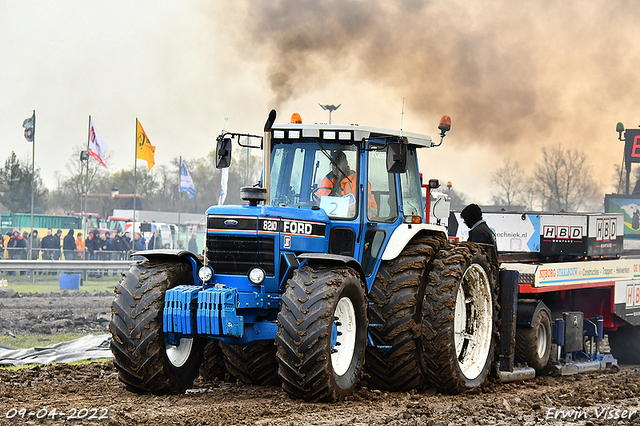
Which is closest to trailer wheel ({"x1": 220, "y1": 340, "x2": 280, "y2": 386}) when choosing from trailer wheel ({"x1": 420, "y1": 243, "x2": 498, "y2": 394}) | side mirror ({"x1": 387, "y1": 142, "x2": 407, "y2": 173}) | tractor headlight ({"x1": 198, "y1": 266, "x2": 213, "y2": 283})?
tractor headlight ({"x1": 198, "y1": 266, "x2": 213, "y2": 283})

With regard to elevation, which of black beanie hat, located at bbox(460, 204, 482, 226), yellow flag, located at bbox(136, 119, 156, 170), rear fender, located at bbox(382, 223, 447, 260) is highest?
yellow flag, located at bbox(136, 119, 156, 170)

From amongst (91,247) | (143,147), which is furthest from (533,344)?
(143,147)

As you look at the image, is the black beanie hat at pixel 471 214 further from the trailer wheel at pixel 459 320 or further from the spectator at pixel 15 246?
the spectator at pixel 15 246

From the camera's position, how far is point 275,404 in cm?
702

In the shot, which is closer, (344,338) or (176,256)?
(344,338)

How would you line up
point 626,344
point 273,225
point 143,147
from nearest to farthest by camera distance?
1. point 273,225
2. point 626,344
3. point 143,147

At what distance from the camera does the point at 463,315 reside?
917cm

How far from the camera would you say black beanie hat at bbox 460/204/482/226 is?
1067cm

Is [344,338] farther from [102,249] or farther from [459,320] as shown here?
[102,249]

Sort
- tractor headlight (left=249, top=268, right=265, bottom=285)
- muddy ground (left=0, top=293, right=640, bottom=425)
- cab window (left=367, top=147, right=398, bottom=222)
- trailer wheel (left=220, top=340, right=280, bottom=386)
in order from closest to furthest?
muddy ground (left=0, top=293, right=640, bottom=425)
tractor headlight (left=249, top=268, right=265, bottom=285)
cab window (left=367, top=147, right=398, bottom=222)
trailer wheel (left=220, top=340, right=280, bottom=386)

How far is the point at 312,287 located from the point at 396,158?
1.67m

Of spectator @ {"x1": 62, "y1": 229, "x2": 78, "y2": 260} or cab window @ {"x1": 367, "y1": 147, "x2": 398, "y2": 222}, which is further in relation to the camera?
spectator @ {"x1": 62, "y1": 229, "x2": 78, "y2": 260}

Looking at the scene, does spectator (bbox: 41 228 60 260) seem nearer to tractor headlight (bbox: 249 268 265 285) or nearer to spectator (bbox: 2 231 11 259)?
spectator (bbox: 2 231 11 259)

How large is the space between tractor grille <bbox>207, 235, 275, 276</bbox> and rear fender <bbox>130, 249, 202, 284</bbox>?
24 centimetres
